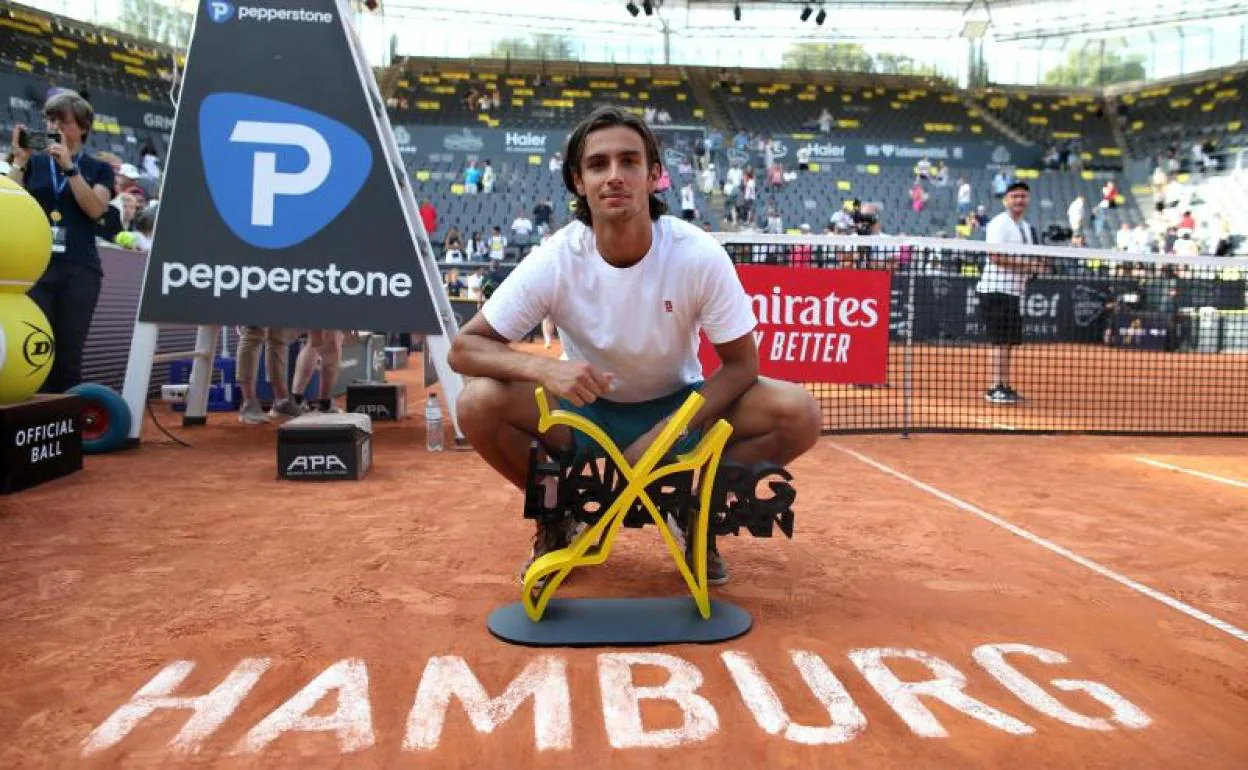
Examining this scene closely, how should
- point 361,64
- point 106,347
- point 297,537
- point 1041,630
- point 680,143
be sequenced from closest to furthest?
point 1041,630
point 297,537
point 361,64
point 106,347
point 680,143

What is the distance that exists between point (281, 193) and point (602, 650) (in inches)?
154

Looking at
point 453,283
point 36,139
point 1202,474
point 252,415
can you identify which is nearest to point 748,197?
point 453,283

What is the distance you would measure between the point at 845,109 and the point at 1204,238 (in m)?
14.5

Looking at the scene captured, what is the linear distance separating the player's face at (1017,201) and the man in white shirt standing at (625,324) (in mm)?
6680

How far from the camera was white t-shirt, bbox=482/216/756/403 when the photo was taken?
8.87 ft

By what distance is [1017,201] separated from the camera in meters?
8.41

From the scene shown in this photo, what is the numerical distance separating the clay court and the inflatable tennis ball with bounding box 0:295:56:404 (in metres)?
0.53

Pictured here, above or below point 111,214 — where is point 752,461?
below

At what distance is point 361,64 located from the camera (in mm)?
5242

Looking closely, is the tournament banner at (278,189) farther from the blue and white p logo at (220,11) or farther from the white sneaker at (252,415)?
the white sneaker at (252,415)

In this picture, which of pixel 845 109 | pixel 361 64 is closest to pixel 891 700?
pixel 361 64

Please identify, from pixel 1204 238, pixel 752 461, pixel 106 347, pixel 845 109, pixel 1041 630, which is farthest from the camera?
pixel 845 109

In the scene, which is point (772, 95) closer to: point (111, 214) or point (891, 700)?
point (111, 214)

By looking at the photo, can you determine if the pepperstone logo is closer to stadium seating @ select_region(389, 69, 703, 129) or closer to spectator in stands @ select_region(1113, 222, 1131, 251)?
spectator in stands @ select_region(1113, 222, 1131, 251)
